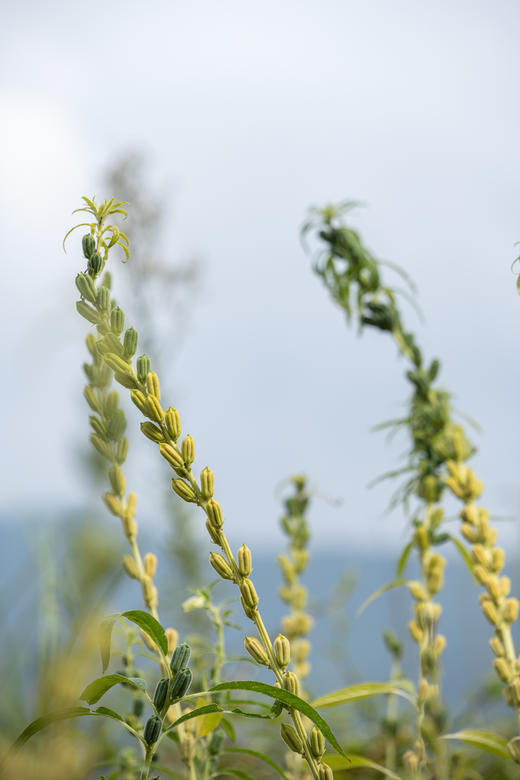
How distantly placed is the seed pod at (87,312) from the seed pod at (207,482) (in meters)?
0.07

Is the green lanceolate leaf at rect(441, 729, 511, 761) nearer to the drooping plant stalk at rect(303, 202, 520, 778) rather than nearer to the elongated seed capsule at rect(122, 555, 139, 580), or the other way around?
the drooping plant stalk at rect(303, 202, 520, 778)

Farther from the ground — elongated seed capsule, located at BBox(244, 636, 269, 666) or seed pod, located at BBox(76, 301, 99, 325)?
seed pod, located at BBox(76, 301, 99, 325)

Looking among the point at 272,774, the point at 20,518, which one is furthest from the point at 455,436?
the point at 20,518

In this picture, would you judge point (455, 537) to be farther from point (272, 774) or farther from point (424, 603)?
point (272, 774)

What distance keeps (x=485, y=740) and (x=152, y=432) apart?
0.25 meters

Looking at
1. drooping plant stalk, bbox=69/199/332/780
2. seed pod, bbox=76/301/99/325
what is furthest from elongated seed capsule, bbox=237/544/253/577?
seed pod, bbox=76/301/99/325

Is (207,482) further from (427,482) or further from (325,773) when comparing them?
(427,482)

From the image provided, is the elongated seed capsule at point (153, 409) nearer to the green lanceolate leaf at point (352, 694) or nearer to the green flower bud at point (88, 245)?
the green flower bud at point (88, 245)

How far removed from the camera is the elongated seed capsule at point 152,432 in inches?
10.6

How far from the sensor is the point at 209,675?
0.41 metres

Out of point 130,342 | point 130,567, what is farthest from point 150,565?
point 130,342

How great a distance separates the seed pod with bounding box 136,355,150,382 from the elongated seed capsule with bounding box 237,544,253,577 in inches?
2.9

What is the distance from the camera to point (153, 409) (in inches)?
10.6

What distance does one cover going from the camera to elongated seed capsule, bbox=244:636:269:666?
0.26 metres
